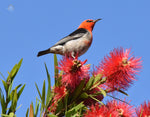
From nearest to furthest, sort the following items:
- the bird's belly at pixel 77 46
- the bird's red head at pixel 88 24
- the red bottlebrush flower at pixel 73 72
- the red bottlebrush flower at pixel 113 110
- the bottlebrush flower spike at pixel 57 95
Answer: the red bottlebrush flower at pixel 113 110 → the red bottlebrush flower at pixel 73 72 → the bottlebrush flower spike at pixel 57 95 → the bird's belly at pixel 77 46 → the bird's red head at pixel 88 24

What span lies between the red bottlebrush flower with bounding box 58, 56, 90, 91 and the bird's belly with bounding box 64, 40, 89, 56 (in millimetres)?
2236

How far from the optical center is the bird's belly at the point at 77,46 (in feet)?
14.4

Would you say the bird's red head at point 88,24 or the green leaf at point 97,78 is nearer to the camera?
the green leaf at point 97,78

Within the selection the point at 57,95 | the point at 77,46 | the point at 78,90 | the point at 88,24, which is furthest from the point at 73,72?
the point at 88,24

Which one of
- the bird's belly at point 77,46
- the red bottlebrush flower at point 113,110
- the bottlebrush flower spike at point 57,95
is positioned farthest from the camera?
the bird's belly at point 77,46

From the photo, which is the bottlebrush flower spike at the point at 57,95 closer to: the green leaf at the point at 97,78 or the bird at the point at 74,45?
the green leaf at the point at 97,78

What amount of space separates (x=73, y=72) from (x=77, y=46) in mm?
2419

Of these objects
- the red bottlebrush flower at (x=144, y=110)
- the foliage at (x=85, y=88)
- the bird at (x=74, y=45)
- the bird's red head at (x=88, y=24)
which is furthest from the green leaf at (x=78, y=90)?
the bird's red head at (x=88, y=24)

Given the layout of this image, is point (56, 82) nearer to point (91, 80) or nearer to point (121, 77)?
point (91, 80)

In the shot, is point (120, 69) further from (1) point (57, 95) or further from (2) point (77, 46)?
(2) point (77, 46)

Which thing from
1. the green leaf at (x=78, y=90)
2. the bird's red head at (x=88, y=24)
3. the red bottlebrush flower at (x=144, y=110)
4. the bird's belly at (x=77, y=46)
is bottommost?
the red bottlebrush flower at (x=144, y=110)

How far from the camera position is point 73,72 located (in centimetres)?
204

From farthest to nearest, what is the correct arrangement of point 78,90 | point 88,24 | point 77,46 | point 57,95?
point 88,24, point 77,46, point 57,95, point 78,90

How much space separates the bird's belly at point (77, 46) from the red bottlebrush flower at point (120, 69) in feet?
7.27
